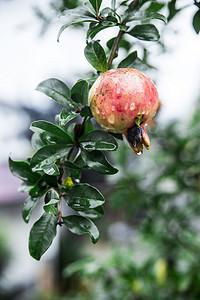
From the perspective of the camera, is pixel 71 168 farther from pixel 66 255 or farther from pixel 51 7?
pixel 66 255

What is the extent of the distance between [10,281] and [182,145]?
2.83m

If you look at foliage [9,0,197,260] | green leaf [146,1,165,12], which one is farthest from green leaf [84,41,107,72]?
green leaf [146,1,165,12]

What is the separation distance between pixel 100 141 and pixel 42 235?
12cm

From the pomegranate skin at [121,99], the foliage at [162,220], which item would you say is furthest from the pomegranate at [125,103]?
the foliage at [162,220]

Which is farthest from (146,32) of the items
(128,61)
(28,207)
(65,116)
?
(28,207)

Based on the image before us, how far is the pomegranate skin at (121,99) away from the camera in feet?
1.03

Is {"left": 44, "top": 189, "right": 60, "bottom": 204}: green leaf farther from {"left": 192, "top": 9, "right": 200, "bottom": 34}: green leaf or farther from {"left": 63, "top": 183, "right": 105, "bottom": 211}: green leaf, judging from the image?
{"left": 192, "top": 9, "right": 200, "bottom": 34}: green leaf

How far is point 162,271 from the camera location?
99 cm

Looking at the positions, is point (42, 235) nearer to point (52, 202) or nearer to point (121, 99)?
point (52, 202)

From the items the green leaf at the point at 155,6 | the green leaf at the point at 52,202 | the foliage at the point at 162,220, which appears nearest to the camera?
the green leaf at the point at 52,202

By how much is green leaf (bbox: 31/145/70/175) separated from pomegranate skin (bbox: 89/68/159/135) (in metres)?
0.06

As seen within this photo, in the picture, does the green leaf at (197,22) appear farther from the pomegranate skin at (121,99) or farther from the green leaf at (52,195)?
the green leaf at (52,195)

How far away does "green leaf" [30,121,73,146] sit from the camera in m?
0.33

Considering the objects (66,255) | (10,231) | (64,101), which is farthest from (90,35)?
(66,255)
